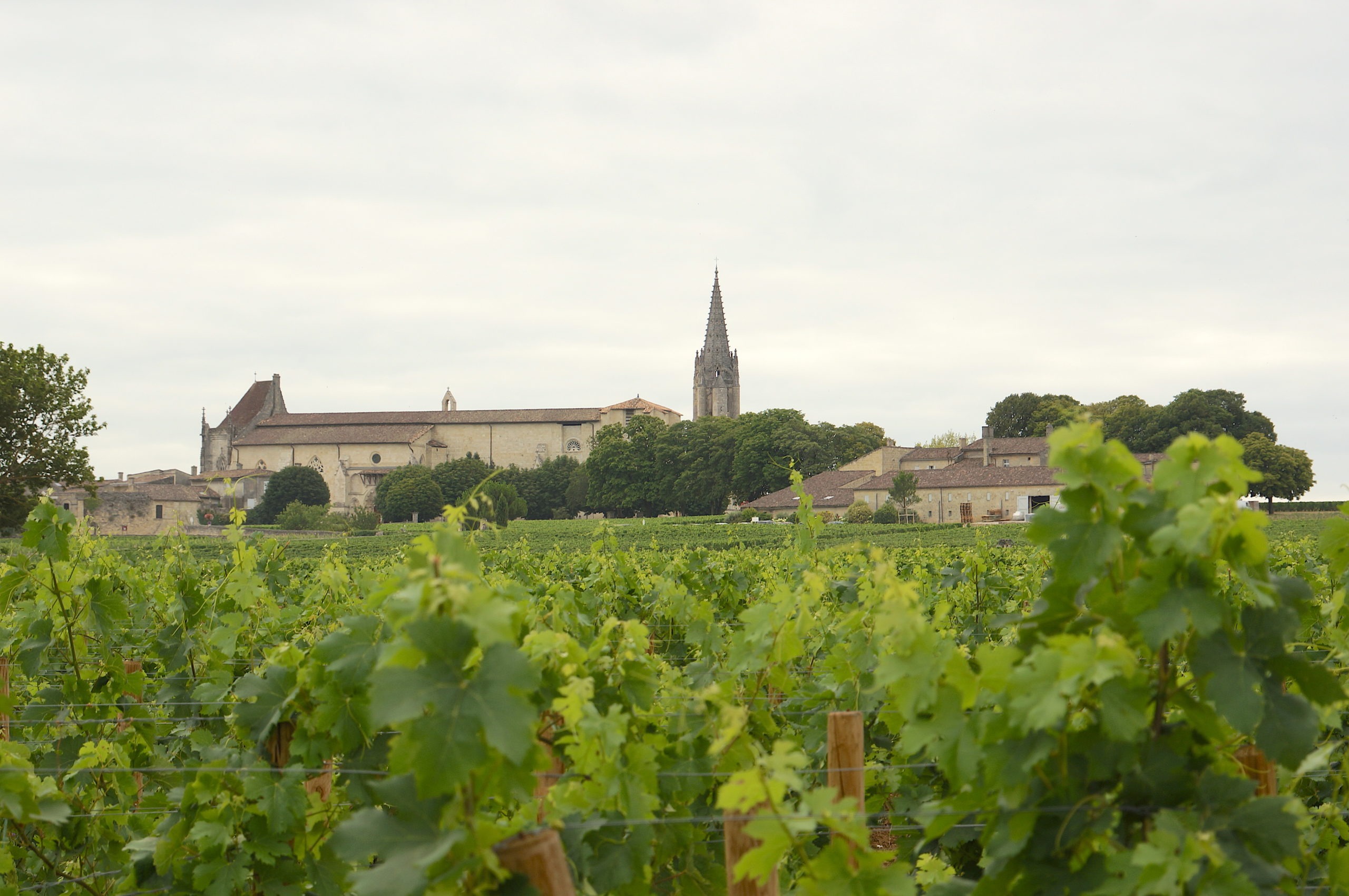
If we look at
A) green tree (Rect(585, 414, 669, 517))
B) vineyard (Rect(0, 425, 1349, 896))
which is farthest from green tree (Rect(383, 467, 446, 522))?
vineyard (Rect(0, 425, 1349, 896))

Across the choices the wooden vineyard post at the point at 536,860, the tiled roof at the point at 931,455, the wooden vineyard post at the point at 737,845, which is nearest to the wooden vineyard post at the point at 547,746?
the wooden vineyard post at the point at 737,845

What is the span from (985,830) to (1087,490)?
2.04ft

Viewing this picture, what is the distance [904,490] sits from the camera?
187 feet

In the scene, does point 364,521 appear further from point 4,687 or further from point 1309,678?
point 1309,678

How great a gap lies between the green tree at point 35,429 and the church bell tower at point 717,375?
254 ft

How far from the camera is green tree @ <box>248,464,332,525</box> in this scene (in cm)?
8081

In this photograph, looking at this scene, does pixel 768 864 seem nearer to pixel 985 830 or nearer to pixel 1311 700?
pixel 985 830

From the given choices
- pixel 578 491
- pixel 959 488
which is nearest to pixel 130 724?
pixel 959 488

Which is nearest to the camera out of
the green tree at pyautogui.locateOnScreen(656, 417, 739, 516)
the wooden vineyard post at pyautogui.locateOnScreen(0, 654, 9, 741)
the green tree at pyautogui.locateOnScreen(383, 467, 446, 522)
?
the wooden vineyard post at pyautogui.locateOnScreen(0, 654, 9, 741)

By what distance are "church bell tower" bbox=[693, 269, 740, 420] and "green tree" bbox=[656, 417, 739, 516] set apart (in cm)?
2713

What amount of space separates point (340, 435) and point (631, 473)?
1206 inches

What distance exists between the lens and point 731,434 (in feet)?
248

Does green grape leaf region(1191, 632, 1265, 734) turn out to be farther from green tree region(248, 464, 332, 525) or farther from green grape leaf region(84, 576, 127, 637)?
green tree region(248, 464, 332, 525)

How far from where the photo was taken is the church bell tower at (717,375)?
107125 mm
